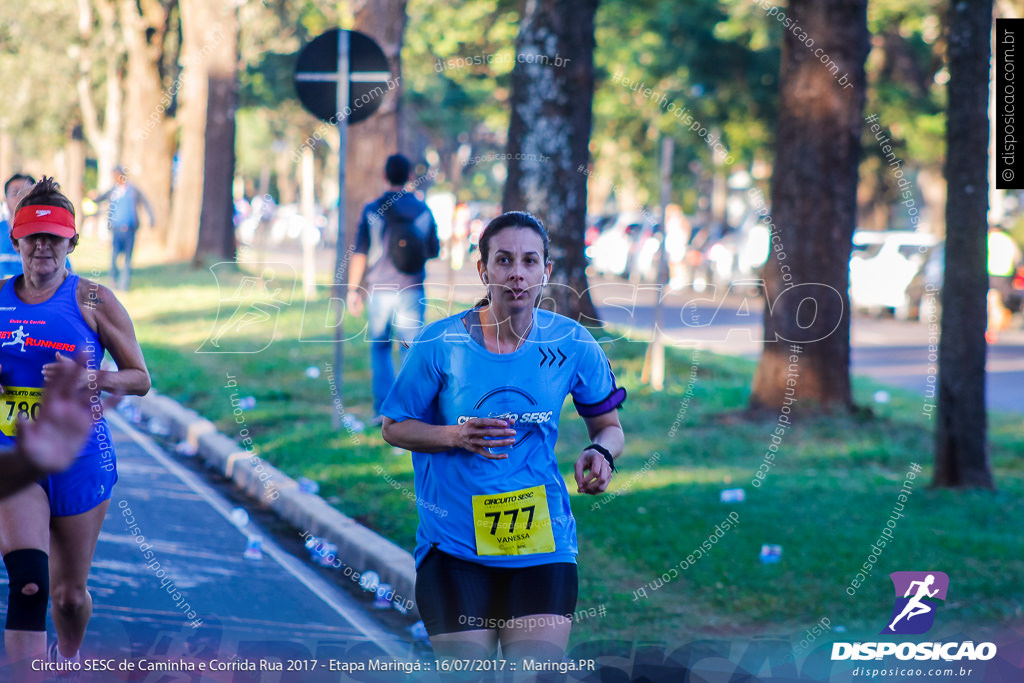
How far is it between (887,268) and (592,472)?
2327 cm

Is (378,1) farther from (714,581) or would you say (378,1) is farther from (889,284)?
(889,284)

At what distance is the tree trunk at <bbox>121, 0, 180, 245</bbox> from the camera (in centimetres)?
3111

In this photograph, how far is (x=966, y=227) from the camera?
25.9 feet

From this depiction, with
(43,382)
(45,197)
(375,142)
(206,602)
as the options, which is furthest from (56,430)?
(375,142)

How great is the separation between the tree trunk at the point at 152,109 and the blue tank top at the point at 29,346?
27.3m

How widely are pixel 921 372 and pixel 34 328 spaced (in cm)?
1489

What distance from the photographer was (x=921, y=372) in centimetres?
1738

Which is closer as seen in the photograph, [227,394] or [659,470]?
[659,470]

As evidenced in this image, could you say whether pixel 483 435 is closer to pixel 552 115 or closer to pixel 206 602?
pixel 206 602

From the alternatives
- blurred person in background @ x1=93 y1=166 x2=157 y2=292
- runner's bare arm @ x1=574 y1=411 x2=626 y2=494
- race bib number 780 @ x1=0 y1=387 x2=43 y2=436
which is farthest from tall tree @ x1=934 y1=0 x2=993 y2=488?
blurred person in background @ x1=93 y1=166 x2=157 y2=292

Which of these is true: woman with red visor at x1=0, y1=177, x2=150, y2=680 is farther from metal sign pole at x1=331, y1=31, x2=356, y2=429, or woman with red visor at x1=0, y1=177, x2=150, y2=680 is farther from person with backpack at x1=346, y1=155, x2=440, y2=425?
person with backpack at x1=346, y1=155, x2=440, y2=425

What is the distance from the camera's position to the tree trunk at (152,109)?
3111cm

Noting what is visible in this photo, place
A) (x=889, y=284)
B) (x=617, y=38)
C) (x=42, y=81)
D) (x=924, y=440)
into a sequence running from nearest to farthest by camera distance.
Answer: (x=924, y=440) < (x=889, y=284) < (x=617, y=38) < (x=42, y=81)

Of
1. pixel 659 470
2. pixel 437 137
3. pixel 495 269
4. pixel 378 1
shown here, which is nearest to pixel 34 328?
pixel 495 269
